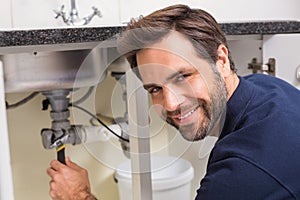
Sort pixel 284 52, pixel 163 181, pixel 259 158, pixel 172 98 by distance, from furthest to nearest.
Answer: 1. pixel 163 181
2. pixel 284 52
3. pixel 172 98
4. pixel 259 158

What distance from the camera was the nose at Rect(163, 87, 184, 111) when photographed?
2.89ft

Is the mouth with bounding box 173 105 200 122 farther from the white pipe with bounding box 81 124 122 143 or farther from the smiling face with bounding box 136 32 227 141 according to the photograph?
the white pipe with bounding box 81 124 122 143

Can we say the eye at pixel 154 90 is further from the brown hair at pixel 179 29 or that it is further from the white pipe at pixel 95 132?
the white pipe at pixel 95 132

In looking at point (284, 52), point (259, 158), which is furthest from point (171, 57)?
point (284, 52)

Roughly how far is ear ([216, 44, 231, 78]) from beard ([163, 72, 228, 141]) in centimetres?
2

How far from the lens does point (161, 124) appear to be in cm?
117

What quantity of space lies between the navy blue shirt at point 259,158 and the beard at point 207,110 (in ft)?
0.20

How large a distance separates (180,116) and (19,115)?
0.77 metres

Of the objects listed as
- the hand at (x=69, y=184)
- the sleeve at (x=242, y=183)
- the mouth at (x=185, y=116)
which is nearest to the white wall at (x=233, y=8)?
the hand at (x=69, y=184)

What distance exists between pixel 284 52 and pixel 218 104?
0.47m

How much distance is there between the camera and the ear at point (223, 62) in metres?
0.94

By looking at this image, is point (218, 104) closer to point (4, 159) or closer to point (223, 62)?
point (223, 62)

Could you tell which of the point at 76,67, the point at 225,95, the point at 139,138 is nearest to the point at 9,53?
the point at 76,67

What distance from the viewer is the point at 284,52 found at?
1.29m
